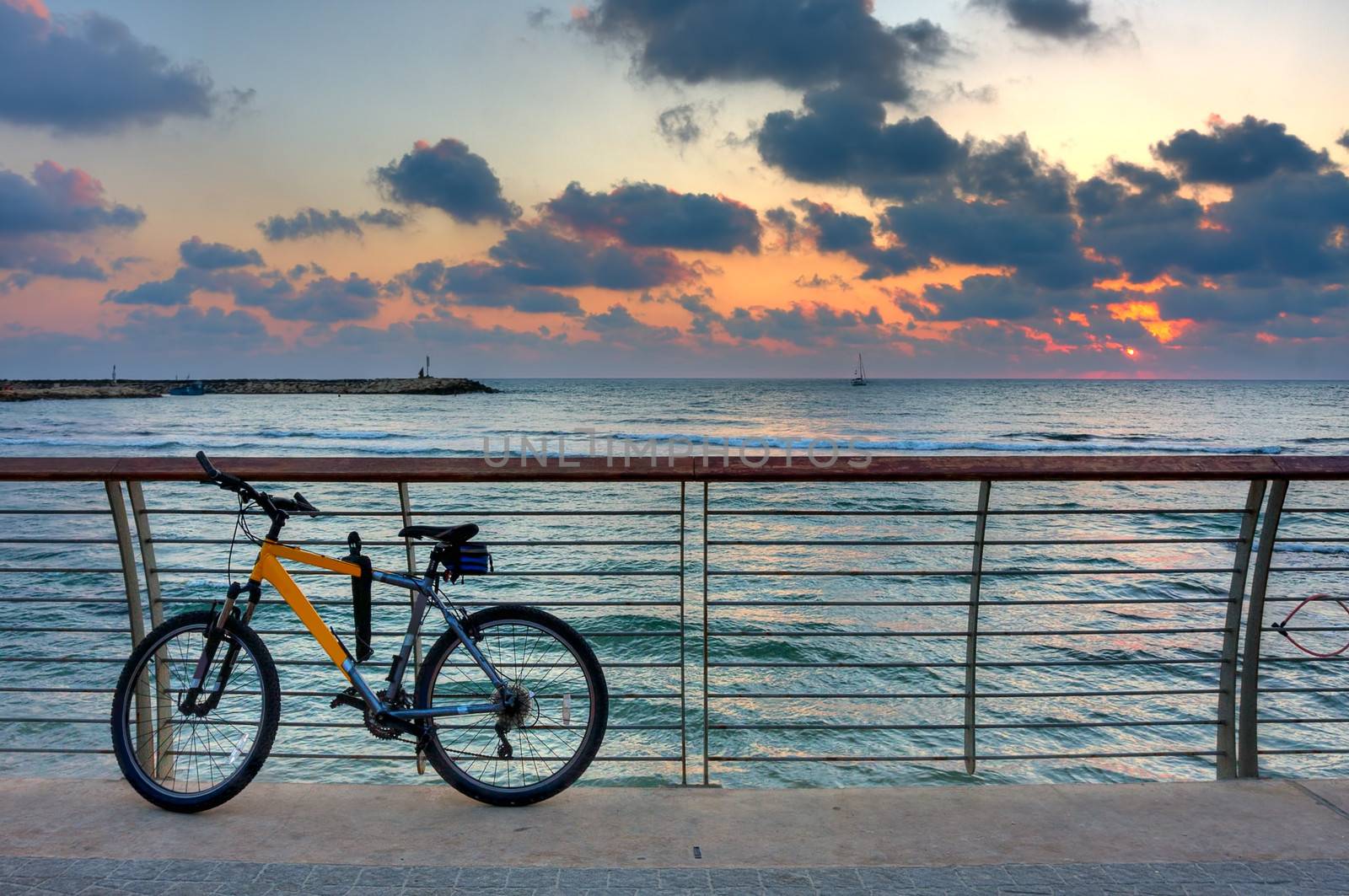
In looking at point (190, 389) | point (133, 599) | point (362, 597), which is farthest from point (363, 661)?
point (190, 389)

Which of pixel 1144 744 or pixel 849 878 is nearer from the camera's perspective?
pixel 849 878

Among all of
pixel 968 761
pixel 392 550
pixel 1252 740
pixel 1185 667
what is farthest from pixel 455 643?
pixel 392 550

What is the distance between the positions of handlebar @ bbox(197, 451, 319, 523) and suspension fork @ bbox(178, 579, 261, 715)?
0.27 metres

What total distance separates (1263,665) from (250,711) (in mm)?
8765

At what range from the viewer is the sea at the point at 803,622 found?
11.5 feet

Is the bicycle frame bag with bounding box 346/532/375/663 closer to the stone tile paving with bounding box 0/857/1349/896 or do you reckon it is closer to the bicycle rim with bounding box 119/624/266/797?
the bicycle rim with bounding box 119/624/266/797

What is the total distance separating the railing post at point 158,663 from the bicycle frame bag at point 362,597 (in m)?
0.76

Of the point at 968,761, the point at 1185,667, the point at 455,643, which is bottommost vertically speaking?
the point at 1185,667

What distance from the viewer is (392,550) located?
47.0 feet

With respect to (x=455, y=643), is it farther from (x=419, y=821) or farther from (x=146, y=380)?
(x=146, y=380)

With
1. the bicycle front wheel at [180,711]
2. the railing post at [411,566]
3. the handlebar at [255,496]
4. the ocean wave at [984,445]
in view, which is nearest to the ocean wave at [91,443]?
the ocean wave at [984,445]

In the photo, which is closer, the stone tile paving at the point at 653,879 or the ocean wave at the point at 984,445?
the stone tile paving at the point at 653,879

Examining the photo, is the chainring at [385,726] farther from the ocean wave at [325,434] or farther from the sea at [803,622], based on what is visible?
the ocean wave at [325,434]

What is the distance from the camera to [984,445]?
36.2 meters
